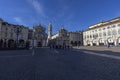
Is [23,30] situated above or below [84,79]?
Answer: above

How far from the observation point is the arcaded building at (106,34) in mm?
67688

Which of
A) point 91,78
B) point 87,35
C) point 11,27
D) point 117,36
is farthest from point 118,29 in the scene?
point 91,78

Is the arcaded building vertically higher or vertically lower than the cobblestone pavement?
higher

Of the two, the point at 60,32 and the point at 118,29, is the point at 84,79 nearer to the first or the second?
the point at 118,29

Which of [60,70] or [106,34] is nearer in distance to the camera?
[60,70]

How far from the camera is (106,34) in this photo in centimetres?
7531

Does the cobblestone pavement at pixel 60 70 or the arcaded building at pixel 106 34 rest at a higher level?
the arcaded building at pixel 106 34

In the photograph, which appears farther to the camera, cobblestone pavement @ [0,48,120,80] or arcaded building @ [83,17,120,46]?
arcaded building @ [83,17,120,46]

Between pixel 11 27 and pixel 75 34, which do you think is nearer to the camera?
pixel 11 27

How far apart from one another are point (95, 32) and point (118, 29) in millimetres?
20260

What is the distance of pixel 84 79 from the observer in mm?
6121

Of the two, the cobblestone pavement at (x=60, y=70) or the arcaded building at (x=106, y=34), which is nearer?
the cobblestone pavement at (x=60, y=70)

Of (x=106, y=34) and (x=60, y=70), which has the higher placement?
(x=106, y=34)

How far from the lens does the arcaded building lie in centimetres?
6769
